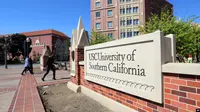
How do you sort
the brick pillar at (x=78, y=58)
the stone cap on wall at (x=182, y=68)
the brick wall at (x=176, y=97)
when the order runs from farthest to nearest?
the brick pillar at (x=78, y=58), the brick wall at (x=176, y=97), the stone cap on wall at (x=182, y=68)

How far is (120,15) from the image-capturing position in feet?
168

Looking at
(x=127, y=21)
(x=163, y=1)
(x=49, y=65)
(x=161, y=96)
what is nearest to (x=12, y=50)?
(x=127, y=21)

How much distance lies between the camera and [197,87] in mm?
2521

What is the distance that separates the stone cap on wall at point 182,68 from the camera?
2477 mm

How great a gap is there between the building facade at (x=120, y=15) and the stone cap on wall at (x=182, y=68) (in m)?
45.0

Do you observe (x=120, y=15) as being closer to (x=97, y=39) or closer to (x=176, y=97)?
(x=97, y=39)

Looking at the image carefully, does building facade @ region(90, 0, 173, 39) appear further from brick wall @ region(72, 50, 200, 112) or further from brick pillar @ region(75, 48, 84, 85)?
brick wall @ region(72, 50, 200, 112)

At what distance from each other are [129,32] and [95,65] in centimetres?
4501

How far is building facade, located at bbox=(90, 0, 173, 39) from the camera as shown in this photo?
4831 cm

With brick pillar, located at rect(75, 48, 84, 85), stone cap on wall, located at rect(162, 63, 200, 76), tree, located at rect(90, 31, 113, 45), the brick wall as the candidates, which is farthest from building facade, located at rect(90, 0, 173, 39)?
stone cap on wall, located at rect(162, 63, 200, 76)

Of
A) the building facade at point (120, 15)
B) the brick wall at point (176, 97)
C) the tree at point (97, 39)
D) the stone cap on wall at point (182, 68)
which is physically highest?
the building facade at point (120, 15)

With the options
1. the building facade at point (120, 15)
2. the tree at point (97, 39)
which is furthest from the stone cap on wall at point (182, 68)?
the building facade at point (120, 15)

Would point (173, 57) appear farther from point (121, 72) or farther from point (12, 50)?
point (12, 50)

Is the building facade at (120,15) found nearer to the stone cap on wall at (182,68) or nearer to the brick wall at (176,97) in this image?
the brick wall at (176,97)
